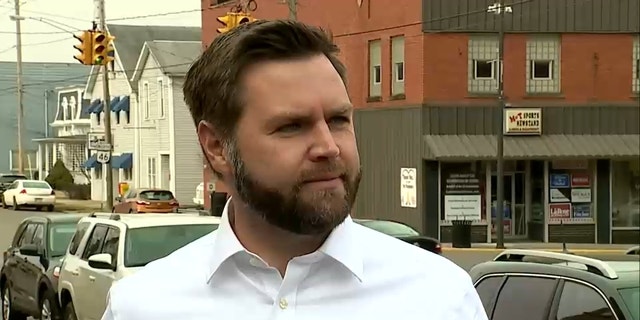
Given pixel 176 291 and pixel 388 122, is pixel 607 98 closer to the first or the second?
pixel 388 122

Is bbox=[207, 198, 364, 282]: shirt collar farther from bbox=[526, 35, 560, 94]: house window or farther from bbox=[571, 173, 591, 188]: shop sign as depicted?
bbox=[571, 173, 591, 188]: shop sign

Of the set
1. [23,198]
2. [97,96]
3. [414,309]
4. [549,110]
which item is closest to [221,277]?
[414,309]

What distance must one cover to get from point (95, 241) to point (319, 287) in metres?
9.15

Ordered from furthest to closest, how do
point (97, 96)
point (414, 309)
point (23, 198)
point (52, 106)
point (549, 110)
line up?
point (52, 106) → point (97, 96) → point (23, 198) → point (549, 110) → point (414, 309)

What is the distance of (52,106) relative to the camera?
251ft

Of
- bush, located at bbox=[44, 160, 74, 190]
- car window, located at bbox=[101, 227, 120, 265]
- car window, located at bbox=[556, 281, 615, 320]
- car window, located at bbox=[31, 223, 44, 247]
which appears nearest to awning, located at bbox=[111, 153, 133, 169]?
bush, located at bbox=[44, 160, 74, 190]

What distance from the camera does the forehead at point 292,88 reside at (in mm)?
2217

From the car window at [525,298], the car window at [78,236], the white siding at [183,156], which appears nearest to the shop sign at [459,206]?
the car window at [78,236]

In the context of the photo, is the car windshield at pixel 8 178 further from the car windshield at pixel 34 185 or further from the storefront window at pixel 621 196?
the storefront window at pixel 621 196

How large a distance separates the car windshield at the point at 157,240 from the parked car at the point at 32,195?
122ft

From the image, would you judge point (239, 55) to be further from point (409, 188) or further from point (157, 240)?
point (409, 188)

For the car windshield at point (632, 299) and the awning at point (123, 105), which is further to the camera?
the awning at point (123, 105)

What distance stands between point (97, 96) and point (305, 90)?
59374 millimetres

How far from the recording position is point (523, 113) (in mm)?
28500
